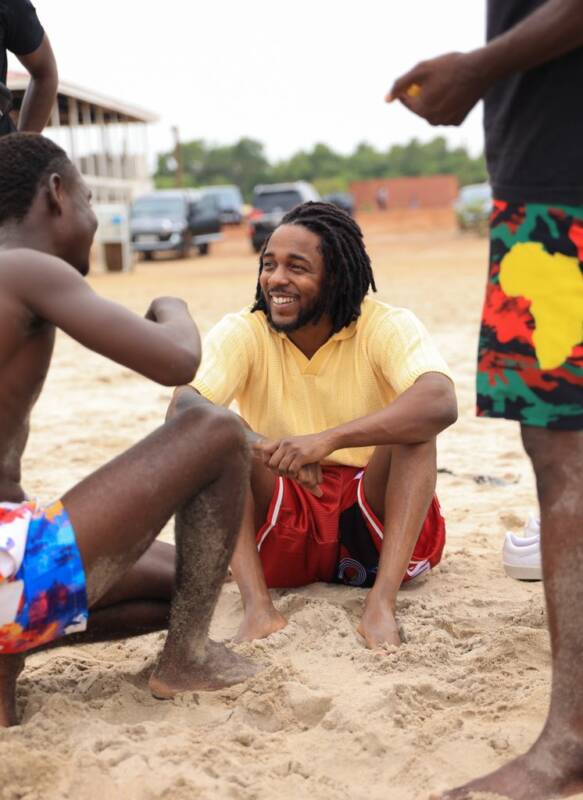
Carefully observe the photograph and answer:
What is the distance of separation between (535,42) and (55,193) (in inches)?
41.6

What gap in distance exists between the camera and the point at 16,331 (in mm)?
2271

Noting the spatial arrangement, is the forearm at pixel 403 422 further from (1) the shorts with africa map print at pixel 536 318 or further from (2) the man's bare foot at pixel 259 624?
(1) the shorts with africa map print at pixel 536 318

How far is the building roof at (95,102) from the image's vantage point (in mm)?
21378

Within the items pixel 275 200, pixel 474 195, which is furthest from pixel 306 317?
pixel 474 195

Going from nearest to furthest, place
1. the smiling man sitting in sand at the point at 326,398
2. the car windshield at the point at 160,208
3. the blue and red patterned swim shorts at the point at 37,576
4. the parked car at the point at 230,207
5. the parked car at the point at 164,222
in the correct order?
the blue and red patterned swim shorts at the point at 37,576 < the smiling man sitting in sand at the point at 326,398 < the parked car at the point at 164,222 < the car windshield at the point at 160,208 < the parked car at the point at 230,207

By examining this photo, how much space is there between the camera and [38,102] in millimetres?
4039

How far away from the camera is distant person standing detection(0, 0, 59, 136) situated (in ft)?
12.3

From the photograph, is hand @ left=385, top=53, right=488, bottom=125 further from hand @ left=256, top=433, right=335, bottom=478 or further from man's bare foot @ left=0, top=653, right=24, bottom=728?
man's bare foot @ left=0, top=653, right=24, bottom=728

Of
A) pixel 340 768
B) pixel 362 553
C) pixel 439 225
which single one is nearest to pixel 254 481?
pixel 362 553

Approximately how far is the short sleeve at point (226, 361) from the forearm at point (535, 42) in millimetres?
1505

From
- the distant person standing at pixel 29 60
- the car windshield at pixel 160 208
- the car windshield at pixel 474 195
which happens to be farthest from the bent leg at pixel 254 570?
the car windshield at pixel 474 195

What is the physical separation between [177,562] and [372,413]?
83 cm

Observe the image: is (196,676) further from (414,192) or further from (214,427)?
(414,192)

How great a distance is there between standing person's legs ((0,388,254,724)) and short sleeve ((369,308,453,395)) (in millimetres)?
737
